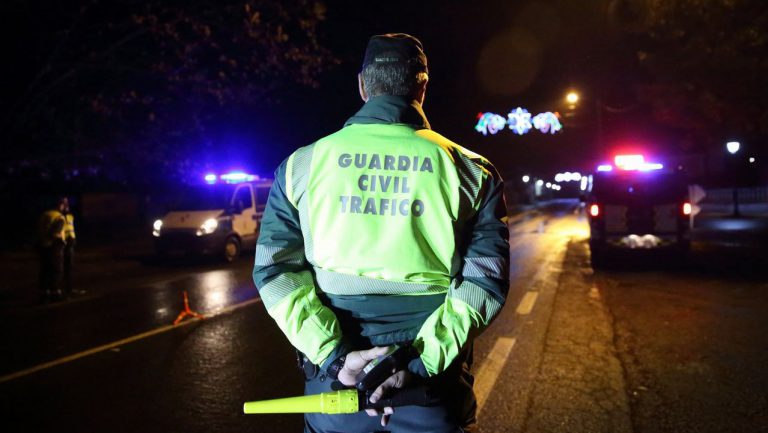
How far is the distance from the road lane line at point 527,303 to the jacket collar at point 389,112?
6231 millimetres

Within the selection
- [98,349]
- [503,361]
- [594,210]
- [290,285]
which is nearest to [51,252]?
[98,349]

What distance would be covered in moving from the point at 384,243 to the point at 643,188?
11331mm

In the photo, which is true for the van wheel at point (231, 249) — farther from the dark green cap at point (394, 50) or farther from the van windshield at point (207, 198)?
the dark green cap at point (394, 50)

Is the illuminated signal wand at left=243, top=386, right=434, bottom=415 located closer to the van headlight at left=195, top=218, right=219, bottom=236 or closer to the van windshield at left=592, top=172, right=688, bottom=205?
the van windshield at left=592, top=172, right=688, bottom=205

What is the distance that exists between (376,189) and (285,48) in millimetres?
13623

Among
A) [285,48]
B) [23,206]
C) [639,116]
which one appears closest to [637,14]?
[285,48]

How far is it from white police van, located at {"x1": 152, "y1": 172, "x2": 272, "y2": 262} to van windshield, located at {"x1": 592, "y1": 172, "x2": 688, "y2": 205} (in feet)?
28.7

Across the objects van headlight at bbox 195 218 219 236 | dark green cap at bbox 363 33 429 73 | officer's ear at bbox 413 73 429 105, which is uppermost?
dark green cap at bbox 363 33 429 73

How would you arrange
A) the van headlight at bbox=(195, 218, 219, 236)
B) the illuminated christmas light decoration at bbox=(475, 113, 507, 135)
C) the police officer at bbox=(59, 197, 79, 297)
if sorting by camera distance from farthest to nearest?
the illuminated christmas light decoration at bbox=(475, 113, 507, 135)
the van headlight at bbox=(195, 218, 219, 236)
the police officer at bbox=(59, 197, 79, 297)

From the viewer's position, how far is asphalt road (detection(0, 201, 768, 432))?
14.4 ft

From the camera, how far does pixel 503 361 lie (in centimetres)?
565

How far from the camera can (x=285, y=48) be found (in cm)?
1473

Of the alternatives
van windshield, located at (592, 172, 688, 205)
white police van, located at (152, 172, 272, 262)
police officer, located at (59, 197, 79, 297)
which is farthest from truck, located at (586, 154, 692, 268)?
police officer, located at (59, 197, 79, 297)

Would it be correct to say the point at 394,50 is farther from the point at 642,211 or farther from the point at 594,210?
the point at 594,210
